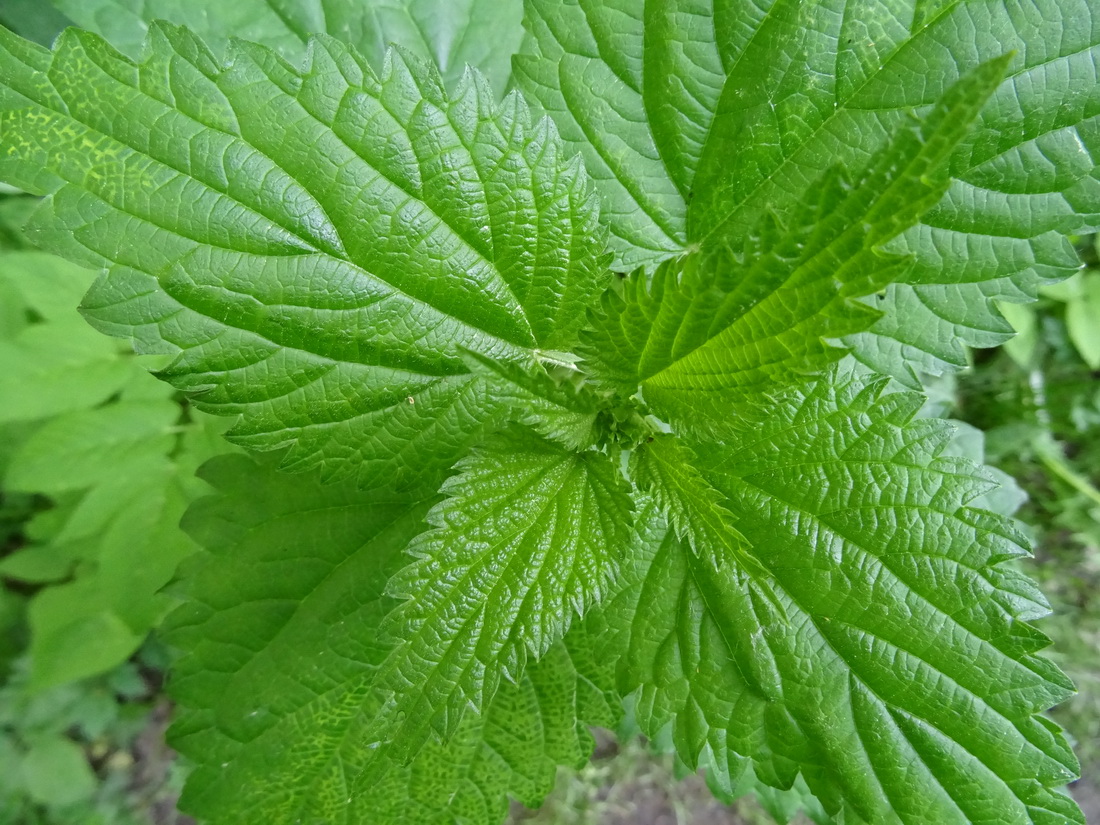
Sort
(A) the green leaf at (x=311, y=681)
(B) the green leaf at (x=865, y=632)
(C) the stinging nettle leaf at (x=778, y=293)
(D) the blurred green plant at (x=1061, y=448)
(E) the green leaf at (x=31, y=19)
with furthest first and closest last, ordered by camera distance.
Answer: (D) the blurred green plant at (x=1061, y=448)
(E) the green leaf at (x=31, y=19)
(A) the green leaf at (x=311, y=681)
(B) the green leaf at (x=865, y=632)
(C) the stinging nettle leaf at (x=778, y=293)

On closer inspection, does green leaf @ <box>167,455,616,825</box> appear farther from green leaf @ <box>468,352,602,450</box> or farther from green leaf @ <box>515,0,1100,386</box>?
green leaf @ <box>515,0,1100,386</box>

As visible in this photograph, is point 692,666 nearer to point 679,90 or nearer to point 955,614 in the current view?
point 955,614

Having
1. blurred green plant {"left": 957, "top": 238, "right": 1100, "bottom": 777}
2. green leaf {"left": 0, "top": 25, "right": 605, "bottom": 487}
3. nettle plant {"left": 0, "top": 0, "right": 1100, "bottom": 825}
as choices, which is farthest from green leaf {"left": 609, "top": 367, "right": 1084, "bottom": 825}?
blurred green plant {"left": 957, "top": 238, "right": 1100, "bottom": 777}

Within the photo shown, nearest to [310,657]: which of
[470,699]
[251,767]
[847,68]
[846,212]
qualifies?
[251,767]

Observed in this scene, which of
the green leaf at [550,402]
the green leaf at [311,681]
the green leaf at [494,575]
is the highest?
the green leaf at [550,402]

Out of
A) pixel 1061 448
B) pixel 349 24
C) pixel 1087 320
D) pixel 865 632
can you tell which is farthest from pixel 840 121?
pixel 1061 448

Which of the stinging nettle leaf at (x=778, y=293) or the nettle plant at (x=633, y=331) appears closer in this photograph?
the stinging nettle leaf at (x=778, y=293)

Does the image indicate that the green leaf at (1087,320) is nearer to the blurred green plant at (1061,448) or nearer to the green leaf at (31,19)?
the blurred green plant at (1061,448)

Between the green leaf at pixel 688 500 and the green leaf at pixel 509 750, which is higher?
the green leaf at pixel 688 500

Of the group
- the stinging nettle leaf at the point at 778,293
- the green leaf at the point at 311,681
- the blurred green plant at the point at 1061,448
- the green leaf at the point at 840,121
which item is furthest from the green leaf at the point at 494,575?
the blurred green plant at the point at 1061,448
